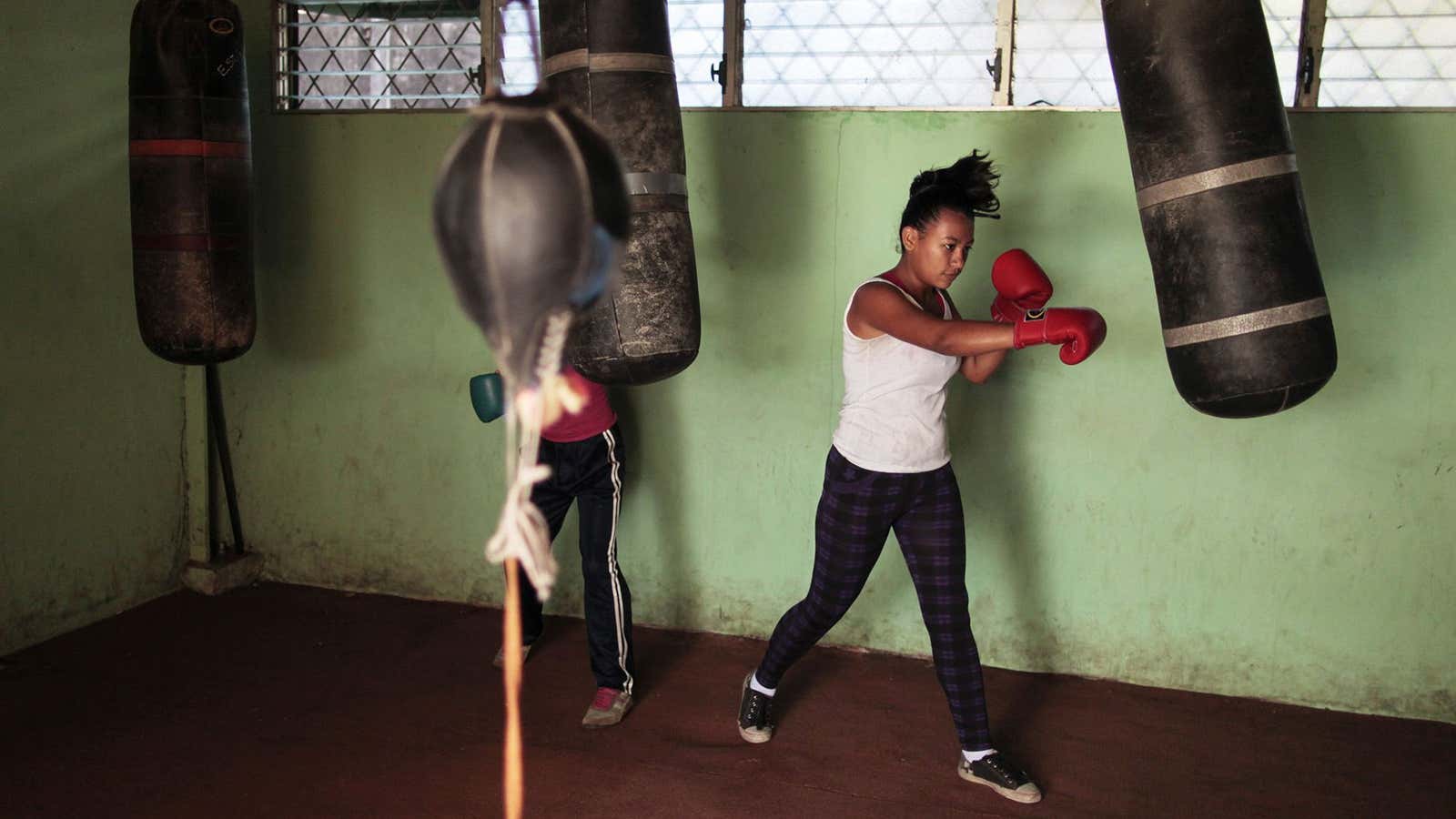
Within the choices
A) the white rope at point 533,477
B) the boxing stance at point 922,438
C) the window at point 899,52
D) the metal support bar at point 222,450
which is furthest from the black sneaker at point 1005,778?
the metal support bar at point 222,450

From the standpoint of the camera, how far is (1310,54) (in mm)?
3027

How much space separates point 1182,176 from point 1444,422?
148 cm

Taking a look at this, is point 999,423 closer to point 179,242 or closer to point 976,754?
point 976,754

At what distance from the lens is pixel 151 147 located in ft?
10.1

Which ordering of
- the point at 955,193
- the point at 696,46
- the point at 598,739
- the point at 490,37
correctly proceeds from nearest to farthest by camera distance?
the point at 955,193, the point at 598,739, the point at 696,46, the point at 490,37

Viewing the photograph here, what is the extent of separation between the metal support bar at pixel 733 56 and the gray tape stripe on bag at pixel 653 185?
106cm

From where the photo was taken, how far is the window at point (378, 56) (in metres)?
3.66

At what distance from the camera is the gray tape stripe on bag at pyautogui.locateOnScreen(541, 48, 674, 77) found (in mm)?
2359

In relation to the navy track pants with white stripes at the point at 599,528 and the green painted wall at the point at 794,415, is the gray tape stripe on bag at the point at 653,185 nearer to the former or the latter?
the navy track pants with white stripes at the point at 599,528

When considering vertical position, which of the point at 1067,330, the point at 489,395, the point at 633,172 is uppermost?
the point at 633,172

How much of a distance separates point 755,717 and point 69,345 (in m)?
2.49

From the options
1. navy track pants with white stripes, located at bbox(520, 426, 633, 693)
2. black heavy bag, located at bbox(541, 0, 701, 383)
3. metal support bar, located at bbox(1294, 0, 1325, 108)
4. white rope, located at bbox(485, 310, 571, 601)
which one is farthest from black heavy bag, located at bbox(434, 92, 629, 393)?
metal support bar, located at bbox(1294, 0, 1325, 108)

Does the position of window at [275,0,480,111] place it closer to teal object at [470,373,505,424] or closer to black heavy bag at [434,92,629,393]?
teal object at [470,373,505,424]

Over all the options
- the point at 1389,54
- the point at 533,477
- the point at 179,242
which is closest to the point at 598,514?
the point at 179,242
